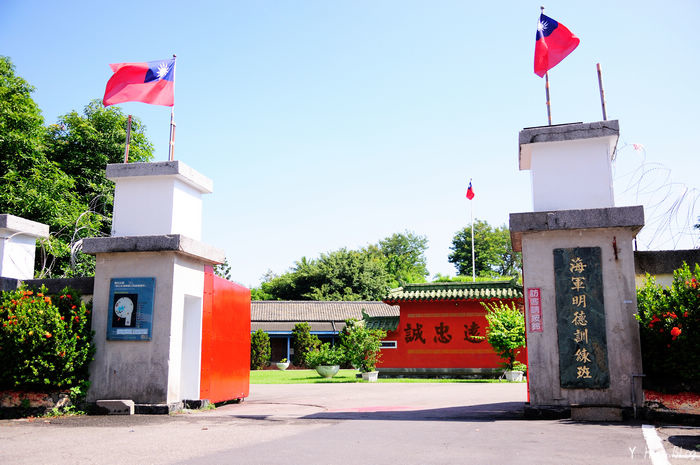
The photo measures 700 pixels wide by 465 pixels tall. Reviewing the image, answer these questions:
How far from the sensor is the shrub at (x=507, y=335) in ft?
60.4

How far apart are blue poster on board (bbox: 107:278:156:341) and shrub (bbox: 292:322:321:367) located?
928 inches

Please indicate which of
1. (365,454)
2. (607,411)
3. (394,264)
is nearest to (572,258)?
(607,411)

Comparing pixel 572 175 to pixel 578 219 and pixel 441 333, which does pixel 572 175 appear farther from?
pixel 441 333

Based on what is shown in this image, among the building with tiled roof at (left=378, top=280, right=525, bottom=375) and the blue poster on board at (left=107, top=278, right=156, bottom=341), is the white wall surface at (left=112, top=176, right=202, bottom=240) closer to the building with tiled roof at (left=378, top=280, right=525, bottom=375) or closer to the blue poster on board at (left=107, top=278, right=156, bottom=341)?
the blue poster on board at (left=107, top=278, right=156, bottom=341)

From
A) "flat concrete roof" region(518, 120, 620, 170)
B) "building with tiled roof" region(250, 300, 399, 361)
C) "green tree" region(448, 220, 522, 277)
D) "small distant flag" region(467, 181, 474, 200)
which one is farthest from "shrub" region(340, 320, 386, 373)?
"green tree" region(448, 220, 522, 277)

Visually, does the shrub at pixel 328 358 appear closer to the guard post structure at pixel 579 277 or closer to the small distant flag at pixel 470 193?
the small distant flag at pixel 470 193

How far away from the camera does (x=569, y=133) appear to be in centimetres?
897

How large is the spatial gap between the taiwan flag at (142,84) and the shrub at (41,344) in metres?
3.78

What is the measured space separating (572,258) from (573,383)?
182cm

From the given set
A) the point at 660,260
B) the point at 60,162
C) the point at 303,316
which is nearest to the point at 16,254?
the point at 660,260

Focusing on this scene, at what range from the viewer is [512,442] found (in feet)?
19.9

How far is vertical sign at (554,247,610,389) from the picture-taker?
324 inches

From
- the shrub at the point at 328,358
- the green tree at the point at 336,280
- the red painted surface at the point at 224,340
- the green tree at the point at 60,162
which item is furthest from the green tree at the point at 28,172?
the green tree at the point at 336,280

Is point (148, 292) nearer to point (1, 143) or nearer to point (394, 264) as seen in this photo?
point (1, 143)
